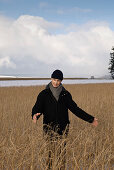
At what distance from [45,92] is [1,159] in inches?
40.4

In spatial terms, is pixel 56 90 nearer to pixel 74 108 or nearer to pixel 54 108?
pixel 54 108

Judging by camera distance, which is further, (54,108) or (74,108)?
(74,108)

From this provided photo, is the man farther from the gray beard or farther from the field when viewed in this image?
the field

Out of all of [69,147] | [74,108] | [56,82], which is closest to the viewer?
[69,147]

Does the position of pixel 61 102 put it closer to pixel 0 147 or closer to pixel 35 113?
pixel 35 113

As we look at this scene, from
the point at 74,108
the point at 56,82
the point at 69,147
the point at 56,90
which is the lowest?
the point at 69,147

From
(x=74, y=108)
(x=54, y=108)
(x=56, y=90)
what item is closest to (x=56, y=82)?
(x=56, y=90)

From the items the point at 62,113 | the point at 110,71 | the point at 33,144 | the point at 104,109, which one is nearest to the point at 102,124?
the point at 104,109

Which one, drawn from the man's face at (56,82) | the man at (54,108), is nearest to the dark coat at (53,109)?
the man at (54,108)

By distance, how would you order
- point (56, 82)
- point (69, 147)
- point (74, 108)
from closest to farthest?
1. point (69, 147)
2. point (56, 82)
3. point (74, 108)

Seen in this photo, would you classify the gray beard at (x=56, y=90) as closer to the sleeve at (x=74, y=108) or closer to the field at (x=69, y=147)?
the sleeve at (x=74, y=108)

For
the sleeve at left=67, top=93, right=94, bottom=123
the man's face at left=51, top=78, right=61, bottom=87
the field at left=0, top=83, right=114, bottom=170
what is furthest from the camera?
the sleeve at left=67, top=93, right=94, bottom=123

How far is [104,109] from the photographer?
7.20 metres

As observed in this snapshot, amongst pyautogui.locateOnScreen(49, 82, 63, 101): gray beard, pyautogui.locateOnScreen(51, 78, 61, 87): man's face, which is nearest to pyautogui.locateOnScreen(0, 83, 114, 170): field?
pyautogui.locateOnScreen(49, 82, 63, 101): gray beard
